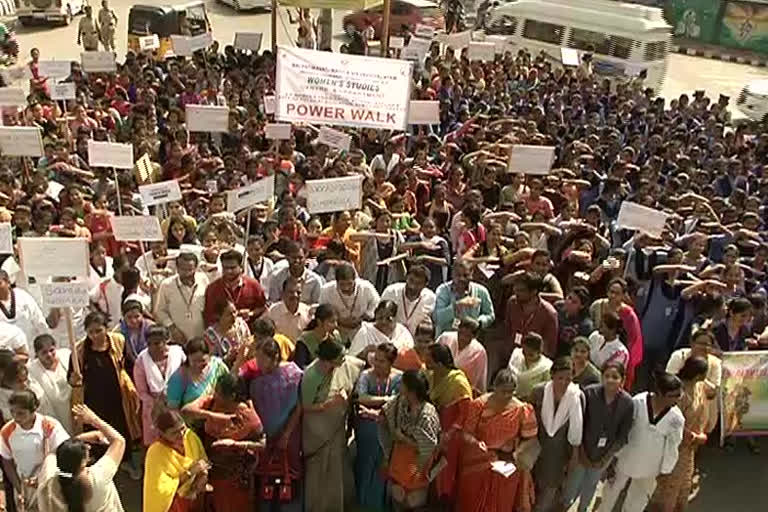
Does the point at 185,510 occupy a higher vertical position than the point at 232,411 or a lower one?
lower

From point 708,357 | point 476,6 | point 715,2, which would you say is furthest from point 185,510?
point 715,2

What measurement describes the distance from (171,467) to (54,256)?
2094 millimetres

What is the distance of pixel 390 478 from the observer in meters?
5.67

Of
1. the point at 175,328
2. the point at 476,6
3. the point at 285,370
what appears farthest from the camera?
the point at 476,6

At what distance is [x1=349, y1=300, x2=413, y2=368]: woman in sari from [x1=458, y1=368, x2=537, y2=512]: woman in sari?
846 millimetres

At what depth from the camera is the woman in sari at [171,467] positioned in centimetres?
485

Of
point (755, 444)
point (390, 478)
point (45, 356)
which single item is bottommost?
point (755, 444)

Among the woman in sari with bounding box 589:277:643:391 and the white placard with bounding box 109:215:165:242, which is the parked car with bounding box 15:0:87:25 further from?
the woman in sari with bounding box 589:277:643:391

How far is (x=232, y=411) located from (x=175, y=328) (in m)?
1.60

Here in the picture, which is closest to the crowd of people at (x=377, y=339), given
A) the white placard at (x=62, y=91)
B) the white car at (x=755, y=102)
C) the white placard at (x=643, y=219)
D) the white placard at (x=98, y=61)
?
the white placard at (x=643, y=219)

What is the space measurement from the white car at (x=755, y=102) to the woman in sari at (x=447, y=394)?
16331 mm

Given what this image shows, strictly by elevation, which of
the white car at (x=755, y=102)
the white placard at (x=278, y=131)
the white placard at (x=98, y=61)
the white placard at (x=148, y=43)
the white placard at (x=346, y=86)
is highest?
the white placard at (x=346, y=86)

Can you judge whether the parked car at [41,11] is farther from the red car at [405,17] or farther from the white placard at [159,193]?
the white placard at [159,193]

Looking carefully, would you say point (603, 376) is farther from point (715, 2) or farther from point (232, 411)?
point (715, 2)
